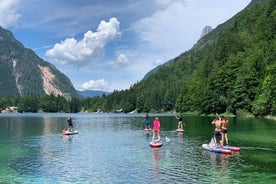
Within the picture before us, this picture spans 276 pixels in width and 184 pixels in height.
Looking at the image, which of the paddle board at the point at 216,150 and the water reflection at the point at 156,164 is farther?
the paddle board at the point at 216,150

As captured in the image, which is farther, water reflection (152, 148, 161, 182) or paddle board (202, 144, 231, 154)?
paddle board (202, 144, 231, 154)

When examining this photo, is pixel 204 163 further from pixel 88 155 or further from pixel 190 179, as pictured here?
pixel 88 155

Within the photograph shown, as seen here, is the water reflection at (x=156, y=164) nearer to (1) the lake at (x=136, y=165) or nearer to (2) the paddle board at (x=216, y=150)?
(1) the lake at (x=136, y=165)

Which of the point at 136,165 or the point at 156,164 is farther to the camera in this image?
the point at 156,164

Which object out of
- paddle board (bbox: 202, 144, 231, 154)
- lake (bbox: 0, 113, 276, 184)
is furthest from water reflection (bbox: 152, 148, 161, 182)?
paddle board (bbox: 202, 144, 231, 154)

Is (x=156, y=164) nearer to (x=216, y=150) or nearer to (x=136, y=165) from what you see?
(x=136, y=165)

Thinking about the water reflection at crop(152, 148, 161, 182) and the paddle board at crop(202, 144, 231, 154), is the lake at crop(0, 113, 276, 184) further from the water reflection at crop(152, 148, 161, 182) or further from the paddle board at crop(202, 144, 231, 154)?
the paddle board at crop(202, 144, 231, 154)

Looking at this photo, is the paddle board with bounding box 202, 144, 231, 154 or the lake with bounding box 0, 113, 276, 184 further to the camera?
the paddle board with bounding box 202, 144, 231, 154

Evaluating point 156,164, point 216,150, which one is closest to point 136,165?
point 156,164

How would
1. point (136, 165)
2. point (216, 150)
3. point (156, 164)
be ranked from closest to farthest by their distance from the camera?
point (136, 165) < point (156, 164) < point (216, 150)

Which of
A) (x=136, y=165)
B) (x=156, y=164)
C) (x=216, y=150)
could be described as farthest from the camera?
(x=216, y=150)

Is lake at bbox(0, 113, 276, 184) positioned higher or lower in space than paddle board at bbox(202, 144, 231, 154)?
lower

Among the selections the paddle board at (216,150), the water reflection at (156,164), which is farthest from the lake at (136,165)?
the paddle board at (216,150)

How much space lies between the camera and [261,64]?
455 ft
